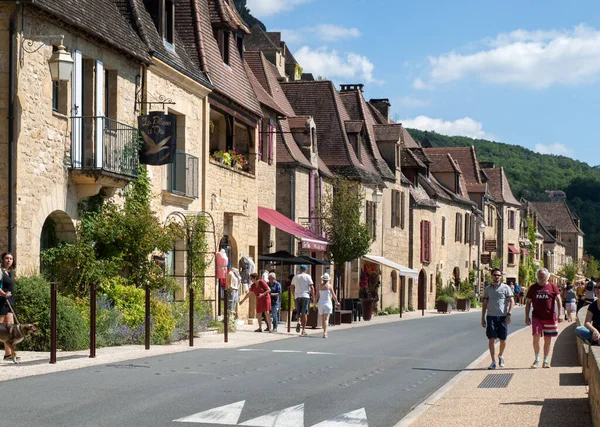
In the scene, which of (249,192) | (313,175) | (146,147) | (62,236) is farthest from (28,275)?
(313,175)

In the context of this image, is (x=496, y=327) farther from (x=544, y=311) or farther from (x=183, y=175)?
(x=183, y=175)

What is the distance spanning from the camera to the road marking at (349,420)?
1011 cm

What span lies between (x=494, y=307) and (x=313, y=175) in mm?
23620

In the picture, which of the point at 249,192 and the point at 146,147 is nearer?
the point at 146,147

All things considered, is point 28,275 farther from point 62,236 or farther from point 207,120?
point 207,120

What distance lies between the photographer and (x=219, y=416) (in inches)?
408

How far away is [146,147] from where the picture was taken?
22266mm

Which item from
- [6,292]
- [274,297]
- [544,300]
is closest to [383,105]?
[274,297]

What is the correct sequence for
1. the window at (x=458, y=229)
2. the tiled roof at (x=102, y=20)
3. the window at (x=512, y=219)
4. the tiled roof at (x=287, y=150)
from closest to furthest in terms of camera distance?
the tiled roof at (x=102, y=20) → the tiled roof at (x=287, y=150) → the window at (x=458, y=229) → the window at (x=512, y=219)

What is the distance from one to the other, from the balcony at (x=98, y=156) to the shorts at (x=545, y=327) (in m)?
8.36

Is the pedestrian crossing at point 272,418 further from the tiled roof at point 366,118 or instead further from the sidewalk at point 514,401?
the tiled roof at point 366,118

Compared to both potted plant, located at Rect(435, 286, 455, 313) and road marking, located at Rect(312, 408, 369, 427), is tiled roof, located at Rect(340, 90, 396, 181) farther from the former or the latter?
road marking, located at Rect(312, 408, 369, 427)

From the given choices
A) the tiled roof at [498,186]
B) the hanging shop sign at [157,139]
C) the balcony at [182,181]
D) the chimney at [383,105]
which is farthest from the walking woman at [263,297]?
the tiled roof at [498,186]

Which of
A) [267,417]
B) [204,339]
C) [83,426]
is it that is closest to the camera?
[83,426]
